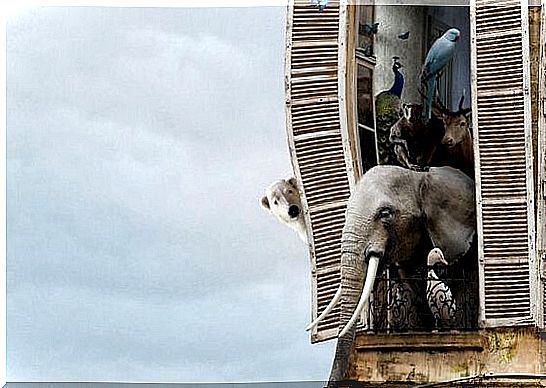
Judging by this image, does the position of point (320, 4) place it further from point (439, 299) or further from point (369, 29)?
point (439, 299)

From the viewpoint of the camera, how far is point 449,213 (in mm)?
2625

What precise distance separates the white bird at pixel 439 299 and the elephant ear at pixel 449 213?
0.02 m

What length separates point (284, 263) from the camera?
2.76 meters

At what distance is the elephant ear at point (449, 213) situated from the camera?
2.62 m

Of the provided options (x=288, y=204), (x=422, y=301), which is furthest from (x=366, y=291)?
(x=288, y=204)

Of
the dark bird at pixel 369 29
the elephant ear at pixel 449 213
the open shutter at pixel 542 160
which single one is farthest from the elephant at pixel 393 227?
the dark bird at pixel 369 29

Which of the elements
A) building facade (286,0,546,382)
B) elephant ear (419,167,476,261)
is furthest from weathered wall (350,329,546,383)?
elephant ear (419,167,476,261)

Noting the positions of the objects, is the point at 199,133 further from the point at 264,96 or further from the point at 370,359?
the point at 370,359

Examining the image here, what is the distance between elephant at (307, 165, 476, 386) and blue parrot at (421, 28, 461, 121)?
130 millimetres

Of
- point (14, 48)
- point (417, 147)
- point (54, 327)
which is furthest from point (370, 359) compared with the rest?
point (14, 48)

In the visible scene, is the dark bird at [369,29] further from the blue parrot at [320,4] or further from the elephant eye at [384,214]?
the elephant eye at [384,214]

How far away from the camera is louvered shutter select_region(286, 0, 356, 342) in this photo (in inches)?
103

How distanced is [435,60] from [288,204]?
0.35 meters

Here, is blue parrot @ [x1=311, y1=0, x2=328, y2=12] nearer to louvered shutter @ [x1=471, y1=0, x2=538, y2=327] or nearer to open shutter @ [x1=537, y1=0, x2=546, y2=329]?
louvered shutter @ [x1=471, y1=0, x2=538, y2=327]
